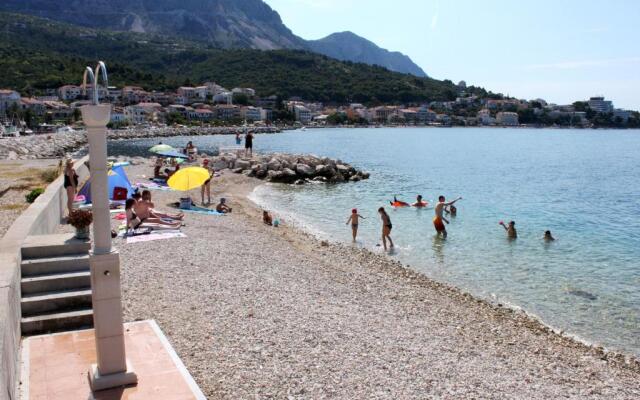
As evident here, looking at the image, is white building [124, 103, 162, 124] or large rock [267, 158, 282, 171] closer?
large rock [267, 158, 282, 171]

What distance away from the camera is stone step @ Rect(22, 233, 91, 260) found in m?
8.15

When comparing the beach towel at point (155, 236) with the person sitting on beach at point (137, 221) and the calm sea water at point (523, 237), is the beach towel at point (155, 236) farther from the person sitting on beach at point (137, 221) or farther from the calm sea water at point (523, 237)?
the calm sea water at point (523, 237)

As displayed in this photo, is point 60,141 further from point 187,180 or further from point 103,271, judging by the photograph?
point 103,271

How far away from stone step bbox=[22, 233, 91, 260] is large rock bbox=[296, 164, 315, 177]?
27330mm

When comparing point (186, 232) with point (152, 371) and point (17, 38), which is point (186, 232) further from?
point (17, 38)

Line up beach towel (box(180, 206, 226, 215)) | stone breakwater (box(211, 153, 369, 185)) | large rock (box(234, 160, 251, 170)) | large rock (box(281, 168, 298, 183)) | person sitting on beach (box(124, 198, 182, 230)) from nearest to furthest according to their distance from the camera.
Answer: person sitting on beach (box(124, 198, 182, 230)) → beach towel (box(180, 206, 226, 215)) → large rock (box(281, 168, 298, 183)) → stone breakwater (box(211, 153, 369, 185)) → large rock (box(234, 160, 251, 170))

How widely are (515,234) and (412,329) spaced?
12.7 meters

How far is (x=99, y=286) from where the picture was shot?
229 inches

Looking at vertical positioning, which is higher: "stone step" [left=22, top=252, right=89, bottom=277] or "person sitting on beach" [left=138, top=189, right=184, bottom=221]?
"stone step" [left=22, top=252, right=89, bottom=277]

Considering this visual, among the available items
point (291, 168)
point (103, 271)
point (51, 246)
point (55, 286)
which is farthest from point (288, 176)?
point (103, 271)

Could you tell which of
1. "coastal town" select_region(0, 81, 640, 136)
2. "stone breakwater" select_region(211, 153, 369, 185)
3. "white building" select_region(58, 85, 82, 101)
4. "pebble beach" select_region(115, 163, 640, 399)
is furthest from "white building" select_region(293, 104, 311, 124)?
"pebble beach" select_region(115, 163, 640, 399)

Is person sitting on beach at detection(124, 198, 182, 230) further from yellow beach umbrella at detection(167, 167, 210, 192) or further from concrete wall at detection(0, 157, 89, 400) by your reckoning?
yellow beach umbrella at detection(167, 167, 210, 192)

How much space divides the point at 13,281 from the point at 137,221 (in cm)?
751

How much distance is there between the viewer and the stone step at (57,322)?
722 cm
